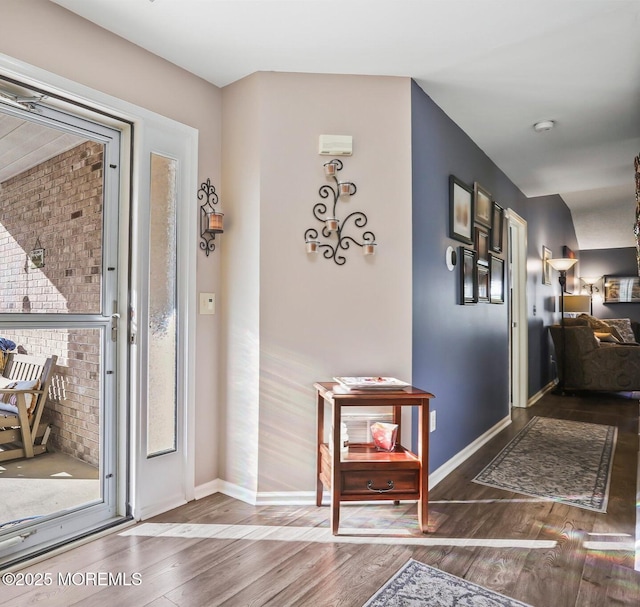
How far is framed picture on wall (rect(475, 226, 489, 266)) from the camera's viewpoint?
3679mm

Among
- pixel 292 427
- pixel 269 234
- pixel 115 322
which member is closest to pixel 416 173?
pixel 269 234

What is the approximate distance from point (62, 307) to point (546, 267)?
231 inches

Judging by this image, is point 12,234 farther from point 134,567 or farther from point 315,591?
point 315,591

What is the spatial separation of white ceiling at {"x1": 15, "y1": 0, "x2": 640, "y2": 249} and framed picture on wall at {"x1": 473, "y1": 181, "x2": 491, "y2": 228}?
45 centimetres

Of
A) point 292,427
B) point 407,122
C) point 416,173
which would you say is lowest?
point 292,427

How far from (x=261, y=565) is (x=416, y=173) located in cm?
222

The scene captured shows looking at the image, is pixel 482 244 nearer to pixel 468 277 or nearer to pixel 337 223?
pixel 468 277

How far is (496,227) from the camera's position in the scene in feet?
13.6

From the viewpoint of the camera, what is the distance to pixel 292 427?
103 inches

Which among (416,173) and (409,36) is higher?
(409,36)

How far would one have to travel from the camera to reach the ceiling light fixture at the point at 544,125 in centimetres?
336

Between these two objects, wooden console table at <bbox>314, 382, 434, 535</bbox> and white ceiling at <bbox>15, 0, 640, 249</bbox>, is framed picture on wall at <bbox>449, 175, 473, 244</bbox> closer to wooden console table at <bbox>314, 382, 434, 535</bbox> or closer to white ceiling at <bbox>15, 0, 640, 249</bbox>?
white ceiling at <bbox>15, 0, 640, 249</bbox>

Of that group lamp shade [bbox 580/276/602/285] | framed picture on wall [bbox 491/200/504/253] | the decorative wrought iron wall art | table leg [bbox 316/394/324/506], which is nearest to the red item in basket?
table leg [bbox 316/394/324/506]

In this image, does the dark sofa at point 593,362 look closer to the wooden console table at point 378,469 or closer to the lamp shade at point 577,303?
the lamp shade at point 577,303
